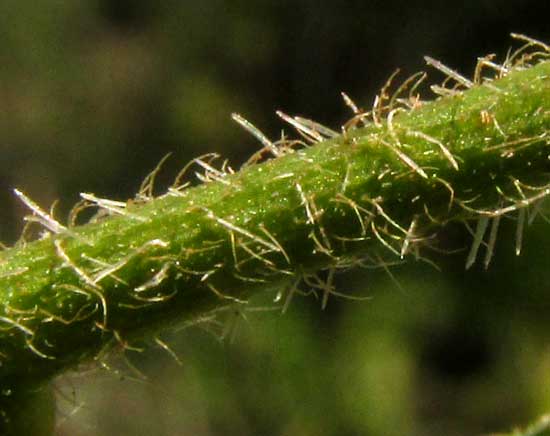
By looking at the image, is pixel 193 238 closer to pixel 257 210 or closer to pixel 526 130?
pixel 257 210

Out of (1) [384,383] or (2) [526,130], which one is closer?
(2) [526,130]

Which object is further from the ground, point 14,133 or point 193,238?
point 193,238

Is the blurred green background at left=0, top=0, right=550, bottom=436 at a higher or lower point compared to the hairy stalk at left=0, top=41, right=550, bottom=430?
lower

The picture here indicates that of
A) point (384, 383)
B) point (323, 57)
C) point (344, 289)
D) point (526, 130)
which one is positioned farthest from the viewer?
point (323, 57)

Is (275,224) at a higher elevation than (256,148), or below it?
higher

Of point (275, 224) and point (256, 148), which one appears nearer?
point (275, 224)

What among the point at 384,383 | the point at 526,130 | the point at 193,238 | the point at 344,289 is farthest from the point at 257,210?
the point at 344,289
